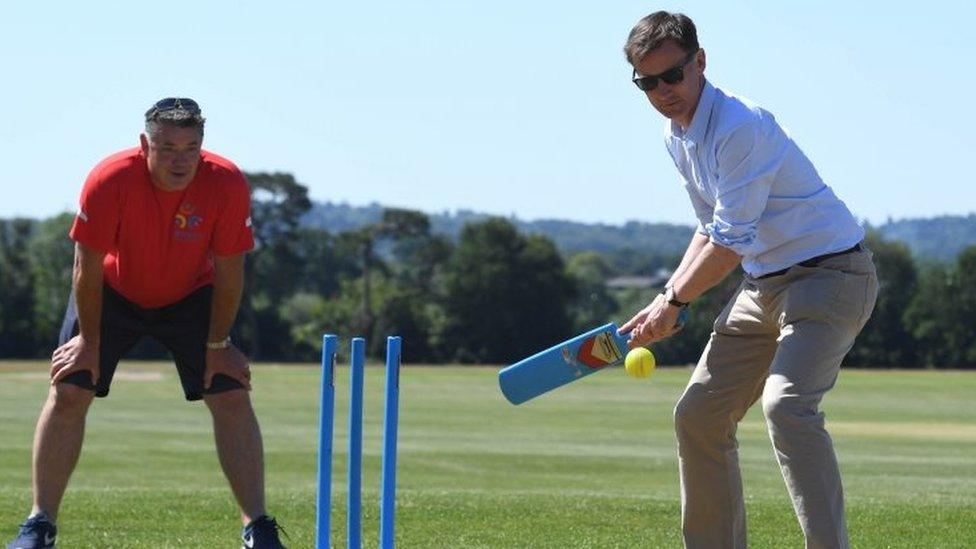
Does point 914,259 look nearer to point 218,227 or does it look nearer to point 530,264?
point 530,264

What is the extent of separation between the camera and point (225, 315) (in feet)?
26.2

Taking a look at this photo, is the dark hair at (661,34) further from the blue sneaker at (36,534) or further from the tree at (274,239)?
the tree at (274,239)

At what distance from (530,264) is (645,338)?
10862cm

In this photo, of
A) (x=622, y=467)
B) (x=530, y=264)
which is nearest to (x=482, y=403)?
(x=622, y=467)

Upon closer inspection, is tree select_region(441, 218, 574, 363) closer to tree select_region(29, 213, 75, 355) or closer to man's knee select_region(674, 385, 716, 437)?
tree select_region(29, 213, 75, 355)

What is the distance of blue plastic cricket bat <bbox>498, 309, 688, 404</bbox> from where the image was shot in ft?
25.1

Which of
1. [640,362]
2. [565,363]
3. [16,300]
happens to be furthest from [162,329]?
[16,300]

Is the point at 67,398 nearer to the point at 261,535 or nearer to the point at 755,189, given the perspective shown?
the point at 261,535

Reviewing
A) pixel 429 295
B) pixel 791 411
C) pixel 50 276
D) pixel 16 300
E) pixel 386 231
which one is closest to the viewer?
pixel 791 411

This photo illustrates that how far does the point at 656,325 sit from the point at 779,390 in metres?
0.60

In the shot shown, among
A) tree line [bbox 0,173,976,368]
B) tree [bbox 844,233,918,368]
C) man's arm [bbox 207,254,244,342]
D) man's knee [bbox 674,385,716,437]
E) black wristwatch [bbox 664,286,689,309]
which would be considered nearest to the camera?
black wristwatch [bbox 664,286,689,309]

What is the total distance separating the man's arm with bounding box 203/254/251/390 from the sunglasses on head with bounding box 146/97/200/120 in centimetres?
67

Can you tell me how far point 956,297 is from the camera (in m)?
99.2

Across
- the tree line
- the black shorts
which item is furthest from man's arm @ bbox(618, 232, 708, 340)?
the tree line
